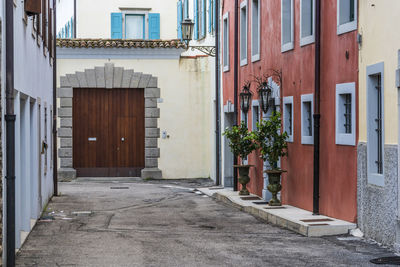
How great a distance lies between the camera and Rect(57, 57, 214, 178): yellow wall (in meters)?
28.9

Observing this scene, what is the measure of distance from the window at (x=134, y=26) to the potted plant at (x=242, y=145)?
15.1 meters

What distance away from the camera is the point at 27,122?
13.3 m

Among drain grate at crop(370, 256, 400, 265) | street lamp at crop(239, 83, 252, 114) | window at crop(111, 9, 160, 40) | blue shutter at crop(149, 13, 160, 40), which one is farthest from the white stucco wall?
window at crop(111, 9, 160, 40)

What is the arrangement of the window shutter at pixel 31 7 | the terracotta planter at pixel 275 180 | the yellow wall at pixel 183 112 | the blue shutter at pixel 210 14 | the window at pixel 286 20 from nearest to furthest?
the window shutter at pixel 31 7
the terracotta planter at pixel 275 180
the window at pixel 286 20
the blue shutter at pixel 210 14
the yellow wall at pixel 183 112

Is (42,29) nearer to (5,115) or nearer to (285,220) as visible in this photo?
(285,220)

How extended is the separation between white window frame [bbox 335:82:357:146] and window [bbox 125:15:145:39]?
21597 mm

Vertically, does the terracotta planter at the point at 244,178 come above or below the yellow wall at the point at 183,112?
below

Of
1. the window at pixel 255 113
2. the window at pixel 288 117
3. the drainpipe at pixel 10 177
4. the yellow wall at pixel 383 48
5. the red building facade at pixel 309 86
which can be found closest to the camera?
the drainpipe at pixel 10 177

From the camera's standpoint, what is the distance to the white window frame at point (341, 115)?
1324 cm

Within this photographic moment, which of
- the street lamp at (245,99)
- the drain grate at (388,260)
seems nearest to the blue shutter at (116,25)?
the street lamp at (245,99)

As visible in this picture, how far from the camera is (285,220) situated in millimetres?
14234

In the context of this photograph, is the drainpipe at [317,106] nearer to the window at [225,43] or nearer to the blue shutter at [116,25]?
the window at [225,43]

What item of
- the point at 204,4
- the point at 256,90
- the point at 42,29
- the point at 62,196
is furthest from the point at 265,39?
the point at 204,4

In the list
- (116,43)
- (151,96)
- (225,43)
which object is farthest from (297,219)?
(116,43)
